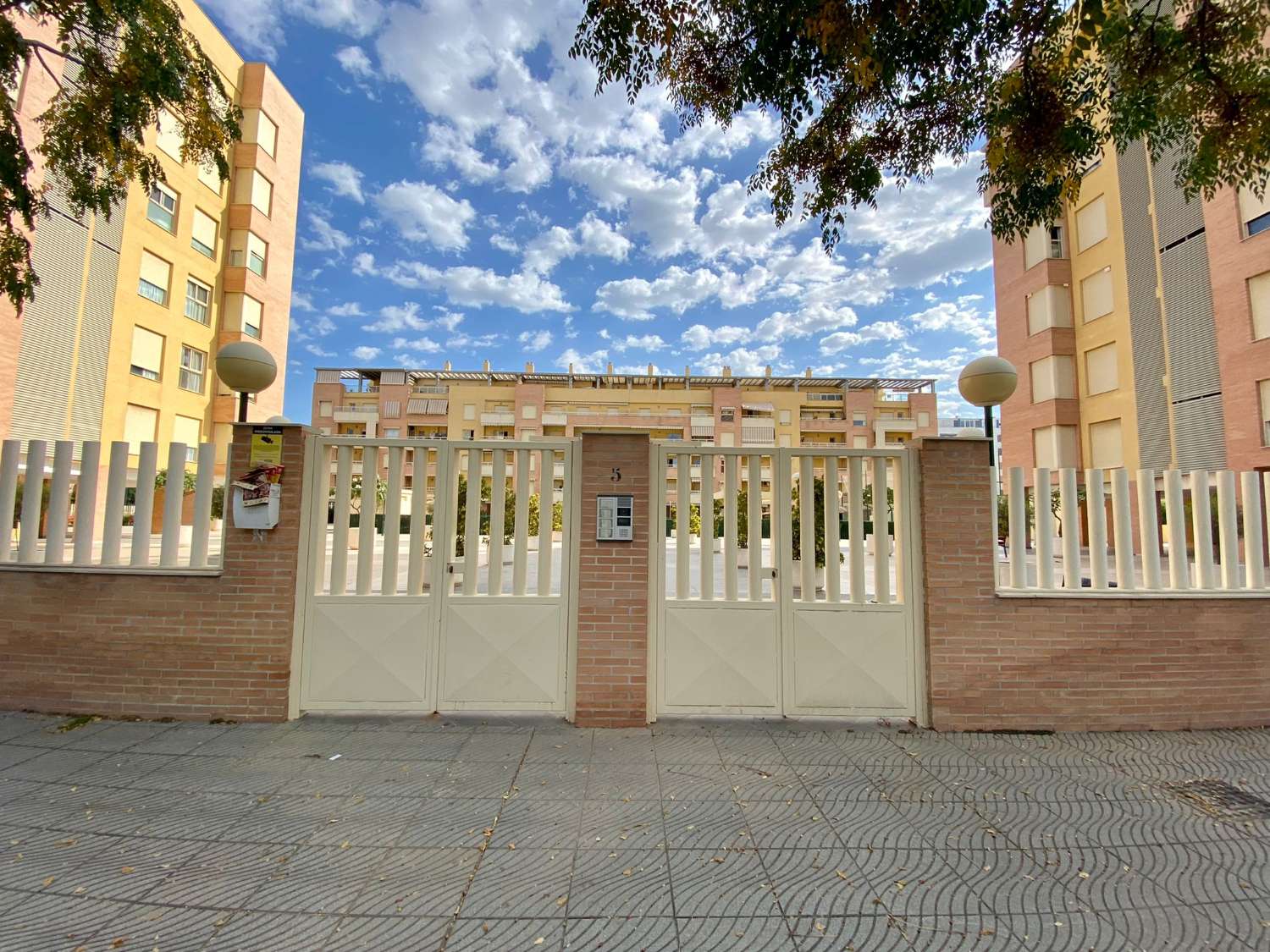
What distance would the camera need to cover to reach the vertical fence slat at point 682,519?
3992mm

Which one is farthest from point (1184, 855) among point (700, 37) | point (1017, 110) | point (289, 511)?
point (700, 37)

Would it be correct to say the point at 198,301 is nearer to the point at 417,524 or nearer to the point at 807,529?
the point at 417,524

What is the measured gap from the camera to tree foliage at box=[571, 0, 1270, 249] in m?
3.71

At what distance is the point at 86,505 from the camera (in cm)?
416

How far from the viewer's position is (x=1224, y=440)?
17141mm

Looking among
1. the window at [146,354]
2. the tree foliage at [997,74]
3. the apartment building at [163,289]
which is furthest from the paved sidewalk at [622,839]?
the window at [146,354]

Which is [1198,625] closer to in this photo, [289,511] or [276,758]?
[276,758]

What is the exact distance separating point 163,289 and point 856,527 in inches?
1066

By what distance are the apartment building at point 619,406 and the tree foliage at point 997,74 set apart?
41.3 m

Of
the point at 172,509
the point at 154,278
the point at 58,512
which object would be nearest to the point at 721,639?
the point at 172,509

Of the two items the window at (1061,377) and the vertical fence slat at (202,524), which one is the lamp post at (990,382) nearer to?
the vertical fence slat at (202,524)

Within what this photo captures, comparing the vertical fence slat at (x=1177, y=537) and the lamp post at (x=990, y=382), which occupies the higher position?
the lamp post at (x=990, y=382)

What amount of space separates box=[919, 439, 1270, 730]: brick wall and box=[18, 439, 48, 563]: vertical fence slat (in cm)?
653

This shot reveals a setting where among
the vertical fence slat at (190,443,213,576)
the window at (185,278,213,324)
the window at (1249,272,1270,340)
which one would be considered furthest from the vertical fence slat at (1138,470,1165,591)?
the window at (185,278,213,324)
